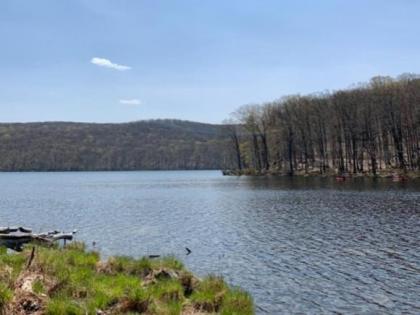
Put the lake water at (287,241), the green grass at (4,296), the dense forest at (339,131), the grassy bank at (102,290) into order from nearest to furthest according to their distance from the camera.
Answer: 1. the green grass at (4,296)
2. the grassy bank at (102,290)
3. the lake water at (287,241)
4. the dense forest at (339,131)

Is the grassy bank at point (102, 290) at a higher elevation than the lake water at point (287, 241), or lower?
higher

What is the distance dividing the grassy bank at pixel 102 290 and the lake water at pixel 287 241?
2.39 meters

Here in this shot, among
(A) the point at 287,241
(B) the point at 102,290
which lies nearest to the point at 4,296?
(B) the point at 102,290

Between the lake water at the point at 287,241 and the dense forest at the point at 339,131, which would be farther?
the dense forest at the point at 339,131

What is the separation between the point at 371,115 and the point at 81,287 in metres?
92.0

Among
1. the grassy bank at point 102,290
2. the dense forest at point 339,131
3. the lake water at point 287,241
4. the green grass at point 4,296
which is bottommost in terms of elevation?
the lake water at point 287,241

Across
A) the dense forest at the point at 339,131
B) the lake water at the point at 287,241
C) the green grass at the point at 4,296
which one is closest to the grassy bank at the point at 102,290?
the green grass at the point at 4,296

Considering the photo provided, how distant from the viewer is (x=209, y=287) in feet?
49.8

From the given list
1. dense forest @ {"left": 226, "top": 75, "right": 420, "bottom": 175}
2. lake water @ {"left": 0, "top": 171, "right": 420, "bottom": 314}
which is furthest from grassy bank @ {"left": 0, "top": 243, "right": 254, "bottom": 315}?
dense forest @ {"left": 226, "top": 75, "right": 420, "bottom": 175}

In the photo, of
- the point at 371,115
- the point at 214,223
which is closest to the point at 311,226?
the point at 214,223

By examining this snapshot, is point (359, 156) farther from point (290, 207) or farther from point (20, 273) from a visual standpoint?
point (20, 273)

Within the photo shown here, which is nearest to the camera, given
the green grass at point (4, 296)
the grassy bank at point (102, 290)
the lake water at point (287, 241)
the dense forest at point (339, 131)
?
the green grass at point (4, 296)

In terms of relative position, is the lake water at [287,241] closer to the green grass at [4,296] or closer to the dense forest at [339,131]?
the green grass at [4,296]

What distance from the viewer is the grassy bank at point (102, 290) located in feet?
36.6
